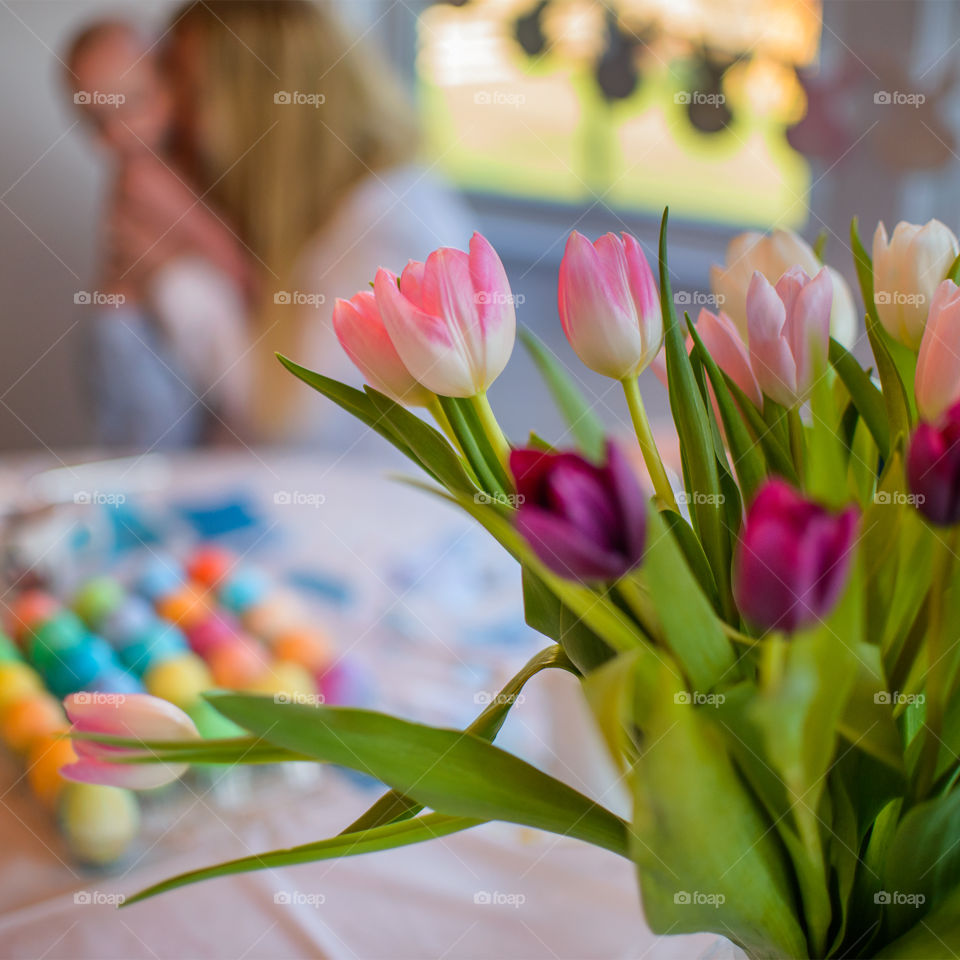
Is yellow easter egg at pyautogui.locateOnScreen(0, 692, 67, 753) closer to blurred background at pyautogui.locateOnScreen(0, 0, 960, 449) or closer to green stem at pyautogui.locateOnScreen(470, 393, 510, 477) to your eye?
green stem at pyautogui.locateOnScreen(470, 393, 510, 477)

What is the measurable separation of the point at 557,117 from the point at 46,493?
2.16 m

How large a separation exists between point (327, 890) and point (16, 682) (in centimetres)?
27

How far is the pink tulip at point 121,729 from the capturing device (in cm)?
24

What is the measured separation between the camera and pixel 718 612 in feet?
0.87

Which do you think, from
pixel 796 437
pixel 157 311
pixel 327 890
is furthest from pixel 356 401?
pixel 157 311

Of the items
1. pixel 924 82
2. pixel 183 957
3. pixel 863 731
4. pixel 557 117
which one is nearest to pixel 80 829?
pixel 183 957

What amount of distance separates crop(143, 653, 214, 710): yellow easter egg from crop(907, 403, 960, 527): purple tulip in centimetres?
48

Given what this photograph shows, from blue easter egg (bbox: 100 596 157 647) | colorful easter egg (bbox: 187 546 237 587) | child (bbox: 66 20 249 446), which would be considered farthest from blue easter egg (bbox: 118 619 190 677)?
child (bbox: 66 20 249 446)

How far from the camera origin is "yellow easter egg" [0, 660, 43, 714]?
0.59 metres

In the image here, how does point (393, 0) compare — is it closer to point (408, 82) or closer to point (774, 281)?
point (408, 82)

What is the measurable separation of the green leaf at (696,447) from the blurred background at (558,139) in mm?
1049

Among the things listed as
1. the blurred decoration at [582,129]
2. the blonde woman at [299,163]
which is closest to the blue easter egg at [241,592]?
the blonde woman at [299,163]

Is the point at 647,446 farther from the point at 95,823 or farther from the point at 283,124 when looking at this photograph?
the point at 283,124

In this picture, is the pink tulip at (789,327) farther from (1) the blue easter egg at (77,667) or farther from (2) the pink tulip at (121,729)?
(1) the blue easter egg at (77,667)
